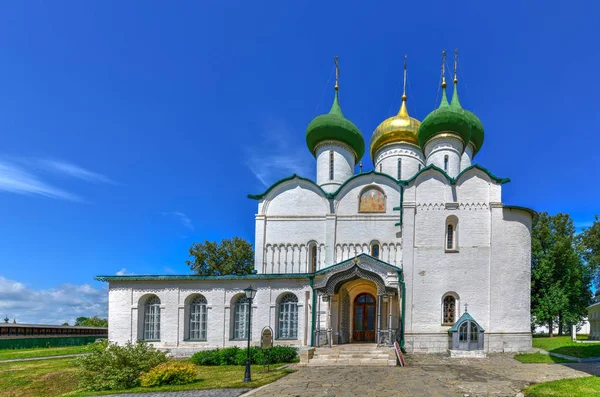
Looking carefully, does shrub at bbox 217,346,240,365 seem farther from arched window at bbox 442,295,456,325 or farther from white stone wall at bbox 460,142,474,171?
white stone wall at bbox 460,142,474,171

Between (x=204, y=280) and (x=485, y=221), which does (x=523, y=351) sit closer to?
(x=485, y=221)

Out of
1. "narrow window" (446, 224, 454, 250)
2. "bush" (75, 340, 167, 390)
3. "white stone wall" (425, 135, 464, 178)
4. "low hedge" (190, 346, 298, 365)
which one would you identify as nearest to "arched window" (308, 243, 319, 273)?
"low hedge" (190, 346, 298, 365)

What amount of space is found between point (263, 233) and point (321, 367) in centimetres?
770

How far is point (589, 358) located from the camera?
12.8m

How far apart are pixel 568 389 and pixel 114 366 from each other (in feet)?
36.1

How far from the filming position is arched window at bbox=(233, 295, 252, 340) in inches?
639

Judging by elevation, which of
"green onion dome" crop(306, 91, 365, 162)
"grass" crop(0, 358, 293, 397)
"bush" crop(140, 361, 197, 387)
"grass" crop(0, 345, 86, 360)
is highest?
"green onion dome" crop(306, 91, 365, 162)

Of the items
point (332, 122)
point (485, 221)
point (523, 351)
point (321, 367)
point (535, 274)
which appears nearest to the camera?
point (321, 367)

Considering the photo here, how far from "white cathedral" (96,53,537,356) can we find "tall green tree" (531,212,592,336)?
922cm

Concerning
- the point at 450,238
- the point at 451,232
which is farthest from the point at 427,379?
the point at 451,232

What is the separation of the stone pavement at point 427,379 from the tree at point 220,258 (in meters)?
17.5

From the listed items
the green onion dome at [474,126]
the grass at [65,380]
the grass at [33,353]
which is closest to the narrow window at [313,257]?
the grass at [65,380]

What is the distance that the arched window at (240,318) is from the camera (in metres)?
16.2

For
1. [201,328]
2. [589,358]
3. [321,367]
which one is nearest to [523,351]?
[589,358]
